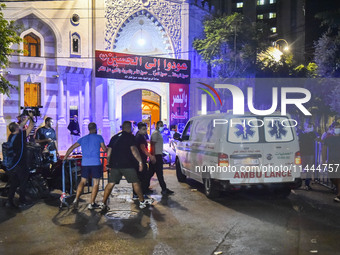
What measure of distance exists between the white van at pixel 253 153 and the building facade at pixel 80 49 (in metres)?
14.7

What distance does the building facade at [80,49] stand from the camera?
20609mm

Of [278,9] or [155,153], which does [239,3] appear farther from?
[155,153]

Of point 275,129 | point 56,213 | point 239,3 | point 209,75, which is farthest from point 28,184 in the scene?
point 239,3

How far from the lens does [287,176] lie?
312 inches

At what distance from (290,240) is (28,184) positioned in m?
5.98

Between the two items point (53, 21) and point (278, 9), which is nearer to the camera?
point (53, 21)

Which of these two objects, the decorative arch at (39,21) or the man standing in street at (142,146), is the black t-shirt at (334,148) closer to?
the man standing in street at (142,146)

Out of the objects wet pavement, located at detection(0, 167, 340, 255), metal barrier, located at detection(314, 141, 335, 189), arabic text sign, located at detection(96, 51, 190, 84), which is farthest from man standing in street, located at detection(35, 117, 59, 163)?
arabic text sign, located at detection(96, 51, 190, 84)

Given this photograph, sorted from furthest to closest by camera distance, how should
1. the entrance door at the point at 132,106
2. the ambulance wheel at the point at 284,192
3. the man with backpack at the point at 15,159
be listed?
the entrance door at the point at 132,106 → the ambulance wheel at the point at 284,192 → the man with backpack at the point at 15,159

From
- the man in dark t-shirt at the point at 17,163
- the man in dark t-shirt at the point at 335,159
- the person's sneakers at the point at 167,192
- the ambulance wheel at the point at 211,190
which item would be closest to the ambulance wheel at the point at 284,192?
the man in dark t-shirt at the point at 335,159

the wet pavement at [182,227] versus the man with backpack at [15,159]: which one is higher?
the man with backpack at [15,159]

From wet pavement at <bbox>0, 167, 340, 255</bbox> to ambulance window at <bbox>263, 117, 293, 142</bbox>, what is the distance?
1.43 m

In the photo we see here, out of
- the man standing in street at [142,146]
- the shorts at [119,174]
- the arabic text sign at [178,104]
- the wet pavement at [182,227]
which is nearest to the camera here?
the wet pavement at [182,227]

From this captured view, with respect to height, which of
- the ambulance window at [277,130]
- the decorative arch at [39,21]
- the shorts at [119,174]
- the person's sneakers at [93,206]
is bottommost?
the person's sneakers at [93,206]
